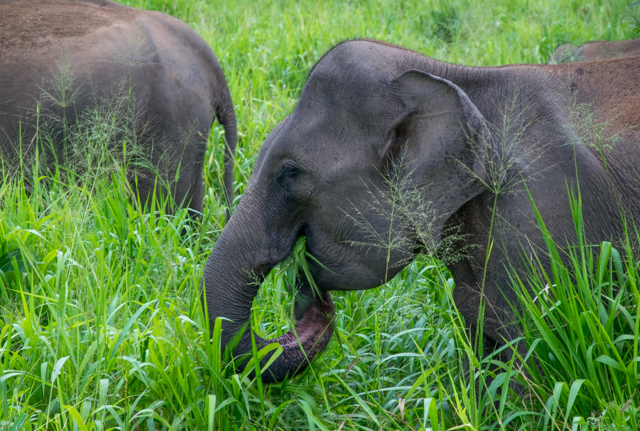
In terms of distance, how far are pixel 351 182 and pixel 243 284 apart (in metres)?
0.52

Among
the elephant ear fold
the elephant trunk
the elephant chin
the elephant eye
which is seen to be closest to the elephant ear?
the elephant ear fold

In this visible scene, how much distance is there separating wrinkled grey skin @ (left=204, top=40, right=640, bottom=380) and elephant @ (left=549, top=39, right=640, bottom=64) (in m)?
2.80

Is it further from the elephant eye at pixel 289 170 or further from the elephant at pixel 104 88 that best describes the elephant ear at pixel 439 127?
the elephant at pixel 104 88

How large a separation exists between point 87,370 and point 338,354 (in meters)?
1.07

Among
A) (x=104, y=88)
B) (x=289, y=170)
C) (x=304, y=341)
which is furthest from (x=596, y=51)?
(x=304, y=341)

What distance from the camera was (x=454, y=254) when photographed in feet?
8.29

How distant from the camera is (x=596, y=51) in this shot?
18.7ft

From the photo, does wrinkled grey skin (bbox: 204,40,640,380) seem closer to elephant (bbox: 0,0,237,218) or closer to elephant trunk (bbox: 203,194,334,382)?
elephant trunk (bbox: 203,194,334,382)

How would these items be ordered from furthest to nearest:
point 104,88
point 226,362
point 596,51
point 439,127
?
1. point 596,51
2. point 104,88
3. point 226,362
4. point 439,127

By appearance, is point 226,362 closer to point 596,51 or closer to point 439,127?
point 439,127

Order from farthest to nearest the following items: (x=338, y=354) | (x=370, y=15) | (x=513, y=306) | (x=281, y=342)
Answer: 1. (x=370, y=15)
2. (x=338, y=354)
3. (x=281, y=342)
4. (x=513, y=306)

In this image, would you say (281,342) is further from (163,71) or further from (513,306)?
(163,71)

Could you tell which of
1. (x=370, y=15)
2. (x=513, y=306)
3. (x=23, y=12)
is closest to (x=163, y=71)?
(x=23, y=12)

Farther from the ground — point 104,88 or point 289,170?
point 289,170
